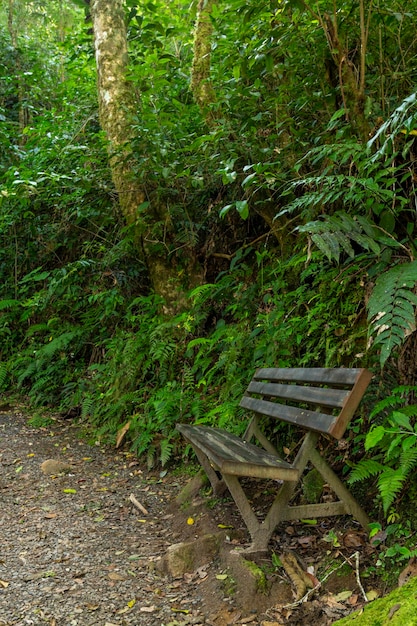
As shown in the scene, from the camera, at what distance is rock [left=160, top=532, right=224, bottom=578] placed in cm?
318

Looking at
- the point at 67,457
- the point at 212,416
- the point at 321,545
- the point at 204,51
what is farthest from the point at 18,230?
the point at 321,545

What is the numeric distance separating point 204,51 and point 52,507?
18.4ft

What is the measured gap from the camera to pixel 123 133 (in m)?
6.73

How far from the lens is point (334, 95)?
4703 millimetres

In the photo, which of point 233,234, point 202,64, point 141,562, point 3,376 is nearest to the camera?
point 141,562

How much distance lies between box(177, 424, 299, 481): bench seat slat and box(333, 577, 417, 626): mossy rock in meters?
0.80

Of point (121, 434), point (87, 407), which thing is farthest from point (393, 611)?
point (87, 407)

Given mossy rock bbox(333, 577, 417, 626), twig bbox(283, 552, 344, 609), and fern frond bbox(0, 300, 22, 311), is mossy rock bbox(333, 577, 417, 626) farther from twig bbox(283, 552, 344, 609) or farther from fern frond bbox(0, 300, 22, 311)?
fern frond bbox(0, 300, 22, 311)

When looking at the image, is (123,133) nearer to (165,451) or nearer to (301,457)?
(165,451)

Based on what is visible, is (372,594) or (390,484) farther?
(390,484)

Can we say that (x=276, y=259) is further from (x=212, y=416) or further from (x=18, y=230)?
(x=18, y=230)

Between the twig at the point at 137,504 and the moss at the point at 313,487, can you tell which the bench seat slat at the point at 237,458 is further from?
the twig at the point at 137,504

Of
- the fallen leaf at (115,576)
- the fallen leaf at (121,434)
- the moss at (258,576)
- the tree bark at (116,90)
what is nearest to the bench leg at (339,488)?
the moss at (258,576)

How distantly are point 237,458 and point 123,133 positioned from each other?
4990 millimetres
